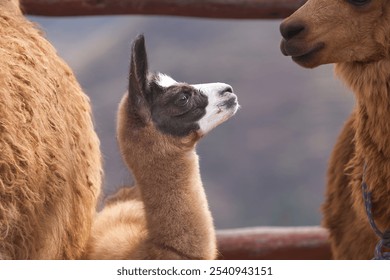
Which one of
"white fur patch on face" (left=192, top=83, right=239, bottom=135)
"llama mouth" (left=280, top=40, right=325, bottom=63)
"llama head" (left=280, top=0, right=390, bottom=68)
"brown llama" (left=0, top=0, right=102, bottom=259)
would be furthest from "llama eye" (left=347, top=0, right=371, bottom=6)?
"brown llama" (left=0, top=0, right=102, bottom=259)

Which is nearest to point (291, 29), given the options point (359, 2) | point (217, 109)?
point (359, 2)

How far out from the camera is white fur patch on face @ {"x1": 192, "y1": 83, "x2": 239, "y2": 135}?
197 centimetres

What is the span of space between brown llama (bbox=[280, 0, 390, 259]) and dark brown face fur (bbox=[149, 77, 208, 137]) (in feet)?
0.83

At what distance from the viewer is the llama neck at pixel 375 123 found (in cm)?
193

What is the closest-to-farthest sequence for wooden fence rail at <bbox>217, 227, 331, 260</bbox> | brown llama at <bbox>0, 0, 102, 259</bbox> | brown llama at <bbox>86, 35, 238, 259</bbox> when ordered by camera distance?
brown llama at <bbox>0, 0, 102, 259</bbox>
brown llama at <bbox>86, 35, 238, 259</bbox>
wooden fence rail at <bbox>217, 227, 331, 260</bbox>

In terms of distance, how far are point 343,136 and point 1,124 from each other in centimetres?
119

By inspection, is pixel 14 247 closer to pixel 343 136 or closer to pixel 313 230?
pixel 343 136

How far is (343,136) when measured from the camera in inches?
101

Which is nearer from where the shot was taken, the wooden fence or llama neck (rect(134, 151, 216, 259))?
llama neck (rect(134, 151, 216, 259))

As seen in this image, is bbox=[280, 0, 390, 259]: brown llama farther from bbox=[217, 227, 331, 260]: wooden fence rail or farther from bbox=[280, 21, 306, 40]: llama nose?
bbox=[217, 227, 331, 260]: wooden fence rail

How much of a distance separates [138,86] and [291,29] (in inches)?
15.4

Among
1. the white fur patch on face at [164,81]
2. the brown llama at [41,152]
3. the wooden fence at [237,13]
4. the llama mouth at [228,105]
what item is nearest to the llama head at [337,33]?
the llama mouth at [228,105]

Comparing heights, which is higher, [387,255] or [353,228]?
[387,255]
